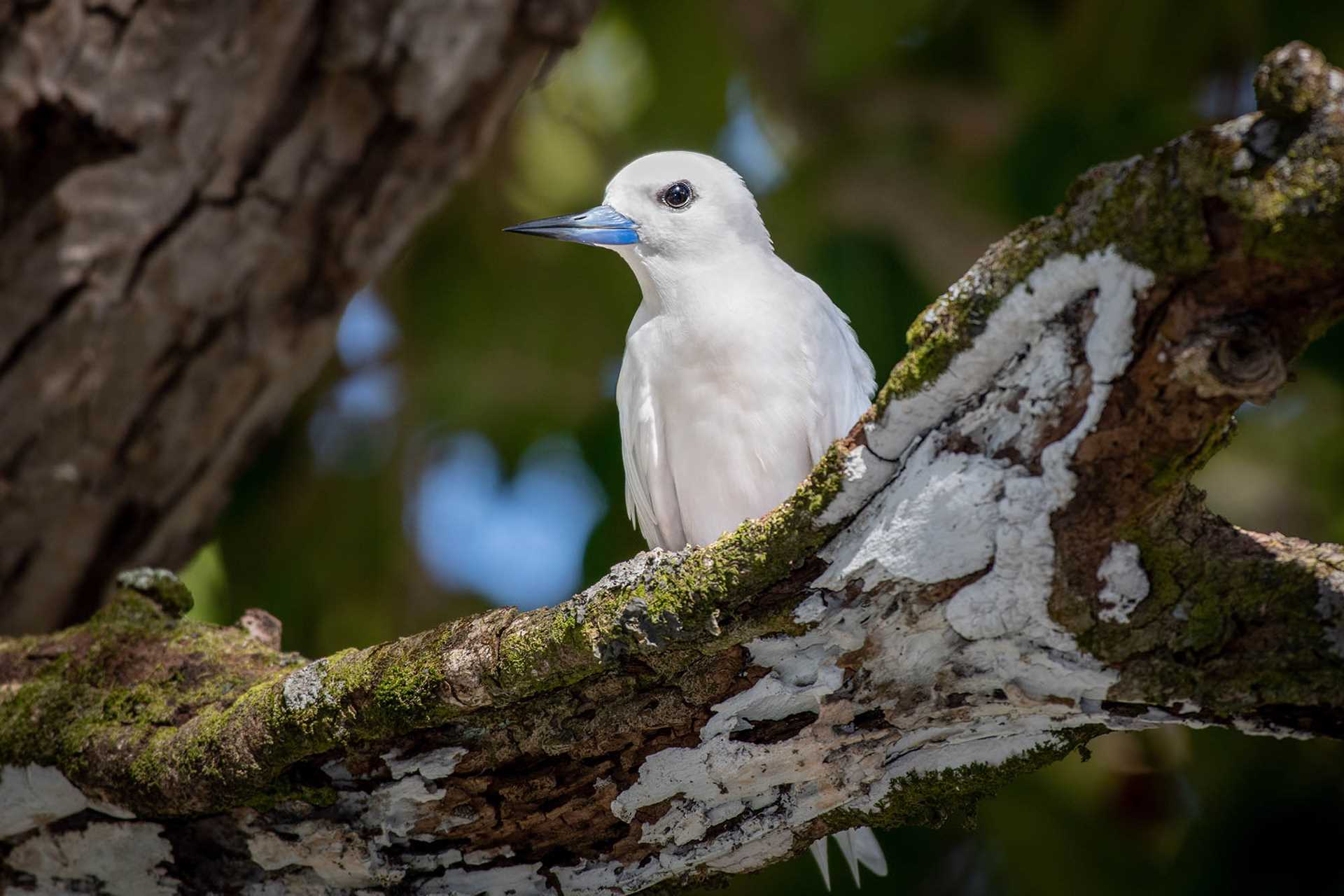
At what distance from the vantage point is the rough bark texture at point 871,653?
6.34 feet

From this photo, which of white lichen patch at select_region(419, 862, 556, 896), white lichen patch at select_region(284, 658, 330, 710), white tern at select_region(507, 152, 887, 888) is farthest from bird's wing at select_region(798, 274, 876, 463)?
white lichen patch at select_region(284, 658, 330, 710)

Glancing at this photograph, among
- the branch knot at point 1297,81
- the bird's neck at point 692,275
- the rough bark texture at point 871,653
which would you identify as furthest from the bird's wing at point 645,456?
the branch knot at point 1297,81

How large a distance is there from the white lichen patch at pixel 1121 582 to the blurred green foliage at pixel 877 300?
4.35 m

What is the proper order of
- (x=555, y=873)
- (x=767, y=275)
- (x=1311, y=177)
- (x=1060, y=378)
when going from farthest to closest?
(x=767, y=275) < (x=555, y=873) < (x=1060, y=378) < (x=1311, y=177)

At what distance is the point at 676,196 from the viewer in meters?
4.33

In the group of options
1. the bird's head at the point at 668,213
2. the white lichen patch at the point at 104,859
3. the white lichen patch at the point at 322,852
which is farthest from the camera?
the bird's head at the point at 668,213

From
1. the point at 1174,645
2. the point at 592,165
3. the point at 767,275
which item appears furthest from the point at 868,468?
the point at 592,165

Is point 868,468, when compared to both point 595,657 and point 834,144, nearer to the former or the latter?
point 595,657

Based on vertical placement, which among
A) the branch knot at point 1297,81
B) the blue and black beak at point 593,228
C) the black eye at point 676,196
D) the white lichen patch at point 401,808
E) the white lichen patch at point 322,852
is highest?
the black eye at point 676,196

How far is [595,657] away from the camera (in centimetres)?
258

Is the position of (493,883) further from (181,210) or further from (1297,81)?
(181,210)

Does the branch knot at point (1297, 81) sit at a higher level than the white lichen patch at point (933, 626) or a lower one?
higher

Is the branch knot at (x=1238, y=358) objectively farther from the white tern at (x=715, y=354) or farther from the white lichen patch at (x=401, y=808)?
the white tern at (x=715, y=354)

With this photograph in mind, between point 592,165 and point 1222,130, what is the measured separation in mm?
7272
